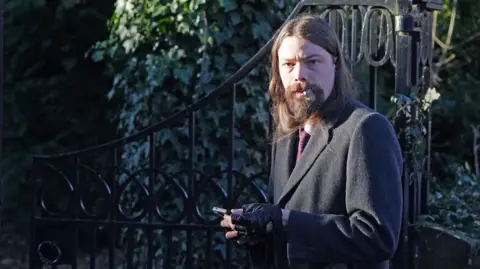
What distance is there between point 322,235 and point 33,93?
578 centimetres

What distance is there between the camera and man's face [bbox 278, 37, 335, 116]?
242 centimetres

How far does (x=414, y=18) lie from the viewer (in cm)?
396

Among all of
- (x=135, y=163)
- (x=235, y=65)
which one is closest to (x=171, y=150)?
(x=135, y=163)

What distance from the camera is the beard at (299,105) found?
244 centimetres

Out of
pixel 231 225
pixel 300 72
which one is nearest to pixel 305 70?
pixel 300 72

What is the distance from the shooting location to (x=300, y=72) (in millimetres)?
2428

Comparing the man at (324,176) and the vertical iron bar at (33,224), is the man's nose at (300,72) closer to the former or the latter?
the man at (324,176)

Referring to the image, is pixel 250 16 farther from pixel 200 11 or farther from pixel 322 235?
pixel 322 235

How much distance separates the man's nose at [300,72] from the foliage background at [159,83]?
171 centimetres

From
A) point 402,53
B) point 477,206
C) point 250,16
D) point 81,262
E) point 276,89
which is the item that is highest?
point 250,16

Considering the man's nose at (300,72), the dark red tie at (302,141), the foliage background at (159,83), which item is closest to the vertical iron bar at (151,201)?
the foliage background at (159,83)

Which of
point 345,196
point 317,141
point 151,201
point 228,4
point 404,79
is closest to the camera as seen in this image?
point 345,196

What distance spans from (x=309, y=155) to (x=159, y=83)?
293cm

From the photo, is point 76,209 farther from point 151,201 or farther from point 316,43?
point 316,43
